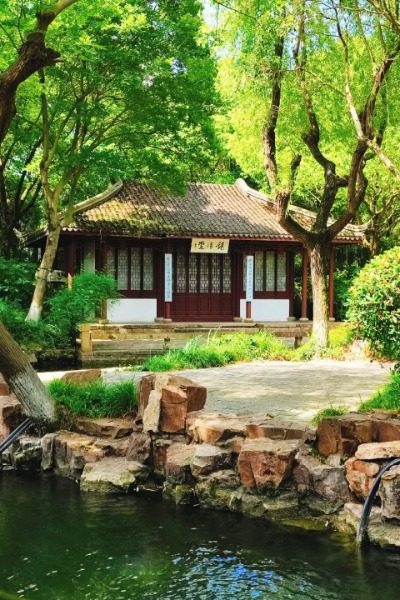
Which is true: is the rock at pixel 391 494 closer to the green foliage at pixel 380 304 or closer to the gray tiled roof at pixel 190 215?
the green foliage at pixel 380 304

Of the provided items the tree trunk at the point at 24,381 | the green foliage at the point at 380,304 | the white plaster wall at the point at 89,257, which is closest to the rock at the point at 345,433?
the green foliage at the point at 380,304

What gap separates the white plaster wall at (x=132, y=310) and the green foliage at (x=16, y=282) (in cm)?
251

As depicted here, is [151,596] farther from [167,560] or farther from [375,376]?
[375,376]

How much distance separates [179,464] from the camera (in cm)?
702

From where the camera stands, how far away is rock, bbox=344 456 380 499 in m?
5.98

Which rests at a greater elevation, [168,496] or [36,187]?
[36,187]

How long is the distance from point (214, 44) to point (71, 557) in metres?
11.9

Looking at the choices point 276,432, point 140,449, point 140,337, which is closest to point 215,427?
point 276,432

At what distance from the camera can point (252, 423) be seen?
714cm

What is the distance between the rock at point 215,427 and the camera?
23.6 feet

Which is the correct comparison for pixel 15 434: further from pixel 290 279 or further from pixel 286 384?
pixel 290 279

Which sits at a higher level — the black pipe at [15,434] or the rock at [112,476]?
the black pipe at [15,434]

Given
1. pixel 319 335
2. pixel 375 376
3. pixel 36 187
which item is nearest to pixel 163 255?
pixel 36 187

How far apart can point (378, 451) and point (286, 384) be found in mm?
4662
